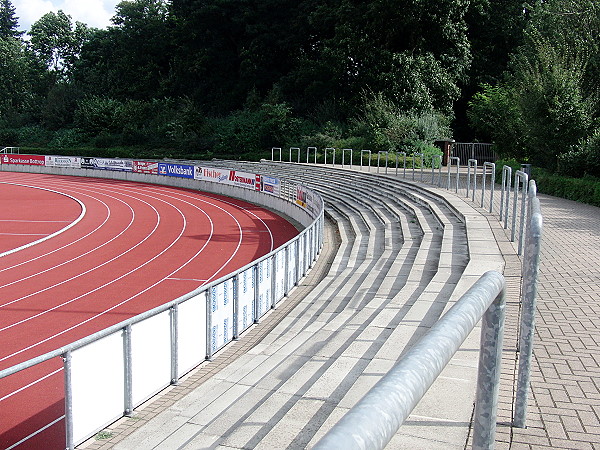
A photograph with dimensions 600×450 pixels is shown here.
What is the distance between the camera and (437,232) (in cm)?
1772

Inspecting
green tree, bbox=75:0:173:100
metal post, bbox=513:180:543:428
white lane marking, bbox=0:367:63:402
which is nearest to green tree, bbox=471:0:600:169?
white lane marking, bbox=0:367:63:402

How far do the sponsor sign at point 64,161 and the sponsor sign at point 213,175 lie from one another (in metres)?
15.0

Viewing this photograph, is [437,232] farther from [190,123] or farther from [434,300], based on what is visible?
[190,123]

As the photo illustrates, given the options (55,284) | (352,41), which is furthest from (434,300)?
(352,41)

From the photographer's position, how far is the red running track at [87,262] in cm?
1015

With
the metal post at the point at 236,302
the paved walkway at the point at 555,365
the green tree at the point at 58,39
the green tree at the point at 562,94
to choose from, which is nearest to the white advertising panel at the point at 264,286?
the paved walkway at the point at 555,365

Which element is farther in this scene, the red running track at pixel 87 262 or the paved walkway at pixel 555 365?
the red running track at pixel 87 262

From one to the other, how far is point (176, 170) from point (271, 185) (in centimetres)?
1298

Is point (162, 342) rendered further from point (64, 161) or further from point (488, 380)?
point (64, 161)

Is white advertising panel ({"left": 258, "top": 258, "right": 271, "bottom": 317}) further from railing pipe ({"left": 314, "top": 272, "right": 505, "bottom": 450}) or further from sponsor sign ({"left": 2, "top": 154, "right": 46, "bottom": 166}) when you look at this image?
sponsor sign ({"left": 2, "top": 154, "right": 46, "bottom": 166})

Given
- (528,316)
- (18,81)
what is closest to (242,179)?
(528,316)

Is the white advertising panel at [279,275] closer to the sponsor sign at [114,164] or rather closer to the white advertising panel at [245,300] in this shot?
the white advertising panel at [245,300]

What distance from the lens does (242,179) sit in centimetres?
3759

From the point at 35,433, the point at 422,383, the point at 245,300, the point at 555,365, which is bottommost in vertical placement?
the point at 35,433
